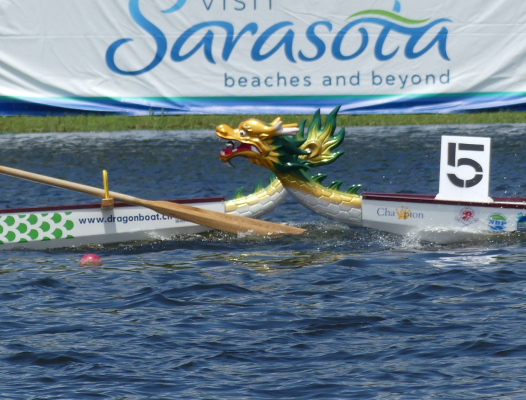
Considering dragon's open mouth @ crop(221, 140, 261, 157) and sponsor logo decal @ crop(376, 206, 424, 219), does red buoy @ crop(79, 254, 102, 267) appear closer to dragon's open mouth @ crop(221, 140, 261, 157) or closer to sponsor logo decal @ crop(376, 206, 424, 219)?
dragon's open mouth @ crop(221, 140, 261, 157)

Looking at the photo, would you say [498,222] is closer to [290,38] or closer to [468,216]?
[468,216]

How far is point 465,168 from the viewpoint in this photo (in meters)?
11.5

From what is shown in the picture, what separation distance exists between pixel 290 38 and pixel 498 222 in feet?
29.6

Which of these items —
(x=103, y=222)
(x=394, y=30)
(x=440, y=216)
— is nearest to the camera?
(x=440, y=216)

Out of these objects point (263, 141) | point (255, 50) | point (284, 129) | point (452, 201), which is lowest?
point (452, 201)

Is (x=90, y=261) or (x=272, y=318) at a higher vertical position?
(x=90, y=261)

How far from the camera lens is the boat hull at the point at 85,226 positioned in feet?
38.6

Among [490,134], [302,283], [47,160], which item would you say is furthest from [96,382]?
[490,134]

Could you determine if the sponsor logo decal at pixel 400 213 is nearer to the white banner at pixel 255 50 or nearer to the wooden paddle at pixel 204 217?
the wooden paddle at pixel 204 217

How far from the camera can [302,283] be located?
9.64 metres

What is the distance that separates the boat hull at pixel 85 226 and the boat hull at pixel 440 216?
7.13 feet

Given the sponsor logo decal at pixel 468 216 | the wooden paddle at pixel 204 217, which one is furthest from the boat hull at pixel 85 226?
the sponsor logo decal at pixel 468 216

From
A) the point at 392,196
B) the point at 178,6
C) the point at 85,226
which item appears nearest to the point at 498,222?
the point at 392,196

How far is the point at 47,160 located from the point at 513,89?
31.9 feet
